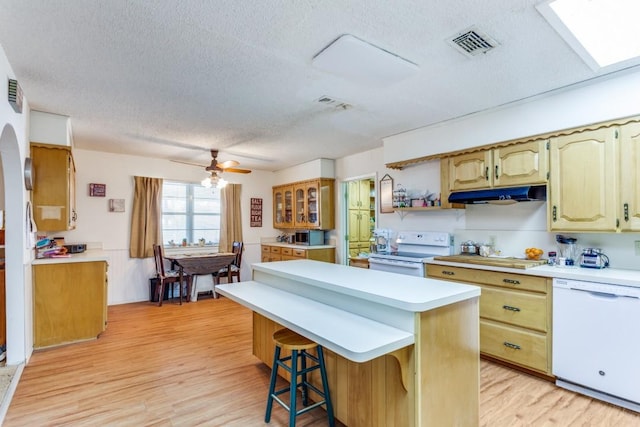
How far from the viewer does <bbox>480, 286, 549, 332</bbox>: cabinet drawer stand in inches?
109

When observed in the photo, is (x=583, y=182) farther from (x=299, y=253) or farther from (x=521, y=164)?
(x=299, y=253)

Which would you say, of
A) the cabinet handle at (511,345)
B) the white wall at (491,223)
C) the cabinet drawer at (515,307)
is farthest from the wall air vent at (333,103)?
the cabinet handle at (511,345)

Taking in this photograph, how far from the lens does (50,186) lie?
355cm

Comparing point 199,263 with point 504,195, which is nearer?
point 504,195

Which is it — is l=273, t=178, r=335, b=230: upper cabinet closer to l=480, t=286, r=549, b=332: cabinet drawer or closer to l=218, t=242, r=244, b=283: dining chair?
l=218, t=242, r=244, b=283: dining chair

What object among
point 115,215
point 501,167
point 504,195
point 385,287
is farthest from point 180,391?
point 115,215

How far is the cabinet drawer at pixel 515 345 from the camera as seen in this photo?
2760 mm

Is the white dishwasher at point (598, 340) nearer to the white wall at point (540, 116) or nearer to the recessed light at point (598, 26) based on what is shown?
the white wall at point (540, 116)

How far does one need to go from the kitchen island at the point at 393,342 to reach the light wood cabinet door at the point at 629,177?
164 cm

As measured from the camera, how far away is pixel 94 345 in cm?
355

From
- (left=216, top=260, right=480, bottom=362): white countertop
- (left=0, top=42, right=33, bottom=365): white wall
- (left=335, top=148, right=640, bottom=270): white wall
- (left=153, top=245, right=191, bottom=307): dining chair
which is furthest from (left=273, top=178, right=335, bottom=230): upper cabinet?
(left=0, top=42, right=33, bottom=365): white wall

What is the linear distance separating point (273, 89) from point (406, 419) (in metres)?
2.59

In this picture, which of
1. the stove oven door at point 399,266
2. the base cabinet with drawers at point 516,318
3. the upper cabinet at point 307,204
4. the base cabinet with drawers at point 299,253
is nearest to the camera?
the base cabinet with drawers at point 516,318

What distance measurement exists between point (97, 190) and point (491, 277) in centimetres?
575
